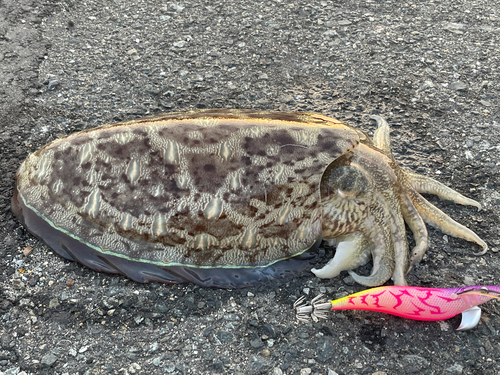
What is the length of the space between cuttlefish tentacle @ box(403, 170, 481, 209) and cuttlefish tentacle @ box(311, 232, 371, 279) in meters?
0.71

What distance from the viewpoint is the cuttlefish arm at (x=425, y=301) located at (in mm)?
2703

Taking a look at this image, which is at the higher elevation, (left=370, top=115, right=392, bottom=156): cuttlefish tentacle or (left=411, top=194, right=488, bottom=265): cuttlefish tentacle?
(left=370, top=115, right=392, bottom=156): cuttlefish tentacle

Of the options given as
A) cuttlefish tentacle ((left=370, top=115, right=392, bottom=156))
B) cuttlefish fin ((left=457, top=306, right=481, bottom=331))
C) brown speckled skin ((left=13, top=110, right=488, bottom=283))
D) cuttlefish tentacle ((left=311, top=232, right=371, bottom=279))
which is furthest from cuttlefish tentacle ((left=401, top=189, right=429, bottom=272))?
cuttlefish tentacle ((left=370, top=115, right=392, bottom=156))

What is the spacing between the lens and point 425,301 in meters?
2.71

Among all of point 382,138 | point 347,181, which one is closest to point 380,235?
point 347,181

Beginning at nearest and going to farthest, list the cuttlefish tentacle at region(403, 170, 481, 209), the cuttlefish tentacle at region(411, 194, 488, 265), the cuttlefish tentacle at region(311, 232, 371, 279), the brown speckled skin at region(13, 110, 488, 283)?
the brown speckled skin at region(13, 110, 488, 283)
the cuttlefish tentacle at region(311, 232, 371, 279)
the cuttlefish tentacle at region(411, 194, 488, 265)
the cuttlefish tentacle at region(403, 170, 481, 209)

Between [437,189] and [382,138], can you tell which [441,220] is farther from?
[382,138]

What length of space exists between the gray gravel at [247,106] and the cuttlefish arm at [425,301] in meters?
0.09

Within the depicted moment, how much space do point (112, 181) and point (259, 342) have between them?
4.37 ft

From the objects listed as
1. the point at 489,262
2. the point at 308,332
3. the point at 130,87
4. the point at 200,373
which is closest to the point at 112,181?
the point at 200,373

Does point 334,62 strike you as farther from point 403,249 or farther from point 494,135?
point 403,249

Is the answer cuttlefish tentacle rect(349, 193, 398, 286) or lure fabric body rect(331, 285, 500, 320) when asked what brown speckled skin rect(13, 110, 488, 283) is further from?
lure fabric body rect(331, 285, 500, 320)

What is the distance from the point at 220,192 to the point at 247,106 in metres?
1.67

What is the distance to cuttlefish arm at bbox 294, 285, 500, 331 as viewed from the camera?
270cm
